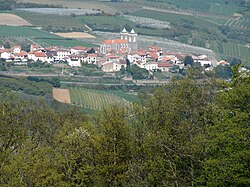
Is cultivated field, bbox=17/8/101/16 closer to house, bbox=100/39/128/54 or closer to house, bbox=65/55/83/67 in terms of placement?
house, bbox=100/39/128/54

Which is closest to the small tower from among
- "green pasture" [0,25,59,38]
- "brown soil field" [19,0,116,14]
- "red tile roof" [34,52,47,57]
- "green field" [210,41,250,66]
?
"green pasture" [0,25,59,38]

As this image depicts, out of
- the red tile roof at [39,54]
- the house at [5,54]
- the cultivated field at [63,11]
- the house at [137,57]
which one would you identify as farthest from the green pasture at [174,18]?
the house at [5,54]

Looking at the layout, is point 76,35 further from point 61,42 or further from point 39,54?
point 39,54

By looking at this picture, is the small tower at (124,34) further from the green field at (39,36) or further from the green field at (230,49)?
the green field at (230,49)

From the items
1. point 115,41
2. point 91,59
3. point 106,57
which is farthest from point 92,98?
point 115,41

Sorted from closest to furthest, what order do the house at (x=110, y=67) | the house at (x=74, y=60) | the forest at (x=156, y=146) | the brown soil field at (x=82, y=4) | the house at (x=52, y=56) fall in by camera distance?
the forest at (x=156, y=146)
the house at (x=110, y=67)
the house at (x=74, y=60)
the house at (x=52, y=56)
the brown soil field at (x=82, y=4)
